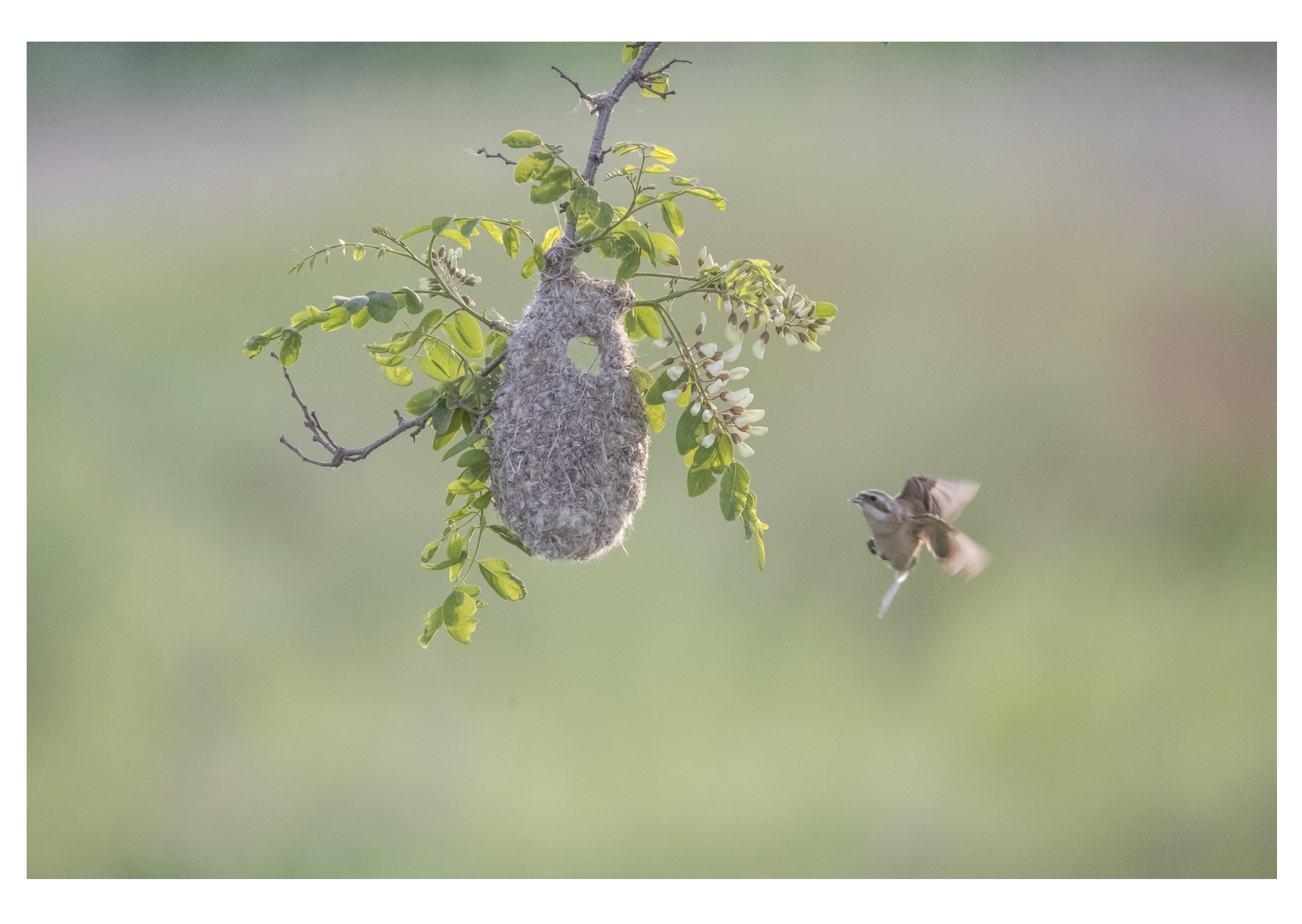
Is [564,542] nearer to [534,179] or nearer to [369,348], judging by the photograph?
[369,348]

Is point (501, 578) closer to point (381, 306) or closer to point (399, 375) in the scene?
point (399, 375)

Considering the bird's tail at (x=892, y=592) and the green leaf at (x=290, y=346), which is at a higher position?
the green leaf at (x=290, y=346)

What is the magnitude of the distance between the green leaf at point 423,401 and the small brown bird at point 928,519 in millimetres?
651

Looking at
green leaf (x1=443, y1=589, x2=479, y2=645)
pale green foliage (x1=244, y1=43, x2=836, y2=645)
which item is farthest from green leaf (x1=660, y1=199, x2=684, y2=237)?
green leaf (x1=443, y1=589, x2=479, y2=645)

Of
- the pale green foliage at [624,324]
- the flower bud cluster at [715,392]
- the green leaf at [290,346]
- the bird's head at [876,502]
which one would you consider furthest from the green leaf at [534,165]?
the bird's head at [876,502]

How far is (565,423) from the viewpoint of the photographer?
1.43m

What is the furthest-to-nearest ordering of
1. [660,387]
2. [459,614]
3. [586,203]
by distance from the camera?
[459,614]
[660,387]
[586,203]

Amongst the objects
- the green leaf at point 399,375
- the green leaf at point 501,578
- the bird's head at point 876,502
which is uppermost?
the green leaf at point 399,375

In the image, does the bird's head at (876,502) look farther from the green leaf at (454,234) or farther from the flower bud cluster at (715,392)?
the green leaf at (454,234)

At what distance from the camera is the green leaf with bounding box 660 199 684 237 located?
4.61ft

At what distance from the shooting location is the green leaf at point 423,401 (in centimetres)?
144

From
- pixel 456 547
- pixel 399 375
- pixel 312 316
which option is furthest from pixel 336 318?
pixel 456 547

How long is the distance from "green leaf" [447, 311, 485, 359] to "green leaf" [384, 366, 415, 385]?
9 cm

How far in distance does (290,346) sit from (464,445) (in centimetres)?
29
